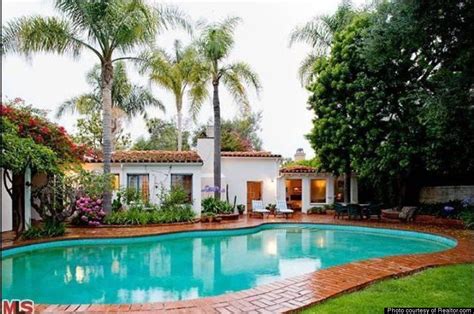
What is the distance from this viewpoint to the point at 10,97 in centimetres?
1418

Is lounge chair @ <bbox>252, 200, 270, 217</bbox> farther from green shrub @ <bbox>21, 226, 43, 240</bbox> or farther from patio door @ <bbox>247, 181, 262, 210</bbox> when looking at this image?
green shrub @ <bbox>21, 226, 43, 240</bbox>

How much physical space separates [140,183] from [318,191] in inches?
472

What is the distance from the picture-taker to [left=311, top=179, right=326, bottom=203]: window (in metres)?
24.4

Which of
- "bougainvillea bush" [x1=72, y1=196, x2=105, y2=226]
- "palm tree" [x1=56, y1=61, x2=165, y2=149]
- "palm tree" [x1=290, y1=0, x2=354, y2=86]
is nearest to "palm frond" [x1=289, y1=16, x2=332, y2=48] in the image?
"palm tree" [x1=290, y1=0, x2=354, y2=86]

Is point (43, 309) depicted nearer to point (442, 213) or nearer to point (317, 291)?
point (317, 291)

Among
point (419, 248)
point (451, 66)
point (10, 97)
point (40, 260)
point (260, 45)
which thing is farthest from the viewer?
point (260, 45)

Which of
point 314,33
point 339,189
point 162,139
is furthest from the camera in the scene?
point 162,139

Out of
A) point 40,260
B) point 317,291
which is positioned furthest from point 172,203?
point 317,291

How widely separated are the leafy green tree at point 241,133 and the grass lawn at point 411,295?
2376 cm

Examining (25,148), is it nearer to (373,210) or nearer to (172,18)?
(172,18)

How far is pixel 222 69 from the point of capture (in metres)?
20.3

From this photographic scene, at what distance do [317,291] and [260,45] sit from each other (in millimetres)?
21273

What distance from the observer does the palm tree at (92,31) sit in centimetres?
1511

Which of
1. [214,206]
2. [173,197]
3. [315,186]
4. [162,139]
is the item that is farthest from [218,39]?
[162,139]
